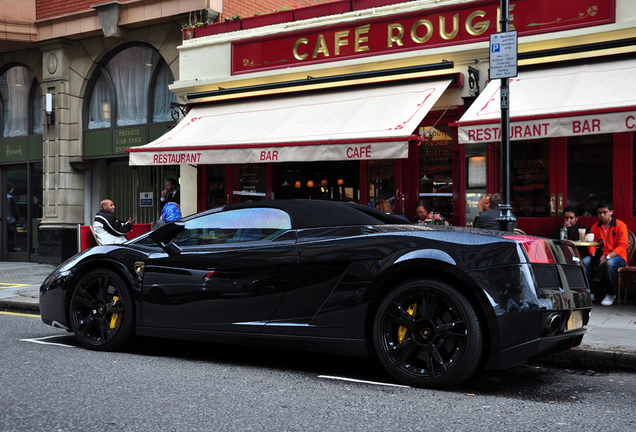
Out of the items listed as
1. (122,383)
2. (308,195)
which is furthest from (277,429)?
(308,195)

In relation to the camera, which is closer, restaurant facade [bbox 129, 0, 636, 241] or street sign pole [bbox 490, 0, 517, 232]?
street sign pole [bbox 490, 0, 517, 232]

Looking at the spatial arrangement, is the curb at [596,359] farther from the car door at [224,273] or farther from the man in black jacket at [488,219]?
the man in black jacket at [488,219]

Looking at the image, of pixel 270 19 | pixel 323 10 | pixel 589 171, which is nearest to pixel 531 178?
pixel 589 171

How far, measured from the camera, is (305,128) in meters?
10.3

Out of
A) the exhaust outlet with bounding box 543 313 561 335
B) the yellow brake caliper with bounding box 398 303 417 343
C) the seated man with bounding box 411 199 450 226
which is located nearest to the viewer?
the exhaust outlet with bounding box 543 313 561 335

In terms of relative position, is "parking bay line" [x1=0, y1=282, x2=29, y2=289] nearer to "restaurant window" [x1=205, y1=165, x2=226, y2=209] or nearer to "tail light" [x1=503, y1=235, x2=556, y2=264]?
"restaurant window" [x1=205, y1=165, x2=226, y2=209]

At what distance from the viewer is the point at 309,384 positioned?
452 centimetres

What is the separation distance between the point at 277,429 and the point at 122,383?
60.0 inches

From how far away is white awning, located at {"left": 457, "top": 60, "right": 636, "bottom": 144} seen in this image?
7789 millimetres

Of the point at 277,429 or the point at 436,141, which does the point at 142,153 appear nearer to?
the point at 436,141

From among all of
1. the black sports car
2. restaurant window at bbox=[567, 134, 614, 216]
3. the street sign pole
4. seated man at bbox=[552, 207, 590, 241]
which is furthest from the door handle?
the black sports car

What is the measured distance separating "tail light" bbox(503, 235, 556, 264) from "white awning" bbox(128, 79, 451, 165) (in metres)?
4.47

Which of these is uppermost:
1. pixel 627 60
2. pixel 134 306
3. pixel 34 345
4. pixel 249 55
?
pixel 249 55

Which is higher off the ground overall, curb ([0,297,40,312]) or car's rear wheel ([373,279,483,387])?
car's rear wheel ([373,279,483,387])
